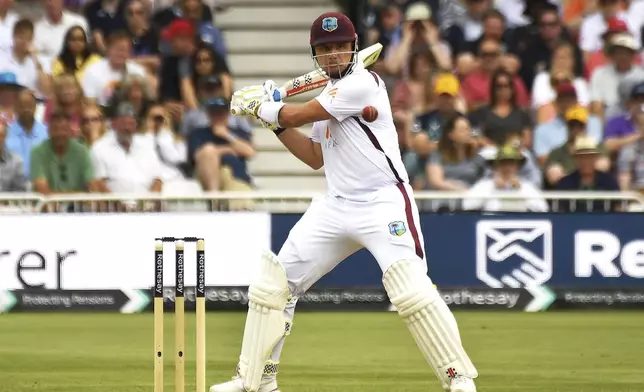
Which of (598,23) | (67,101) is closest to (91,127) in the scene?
(67,101)

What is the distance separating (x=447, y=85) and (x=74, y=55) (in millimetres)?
3674

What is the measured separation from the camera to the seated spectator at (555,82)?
555 inches

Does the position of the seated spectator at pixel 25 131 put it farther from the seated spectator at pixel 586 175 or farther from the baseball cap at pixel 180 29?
the seated spectator at pixel 586 175

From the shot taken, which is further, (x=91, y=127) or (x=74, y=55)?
(x=74, y=55)

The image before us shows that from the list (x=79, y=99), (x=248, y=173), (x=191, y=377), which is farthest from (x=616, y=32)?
(x=191, y=377)

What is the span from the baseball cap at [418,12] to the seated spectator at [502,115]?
122 cm

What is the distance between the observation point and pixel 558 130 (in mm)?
13758

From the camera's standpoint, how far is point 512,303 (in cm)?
1305

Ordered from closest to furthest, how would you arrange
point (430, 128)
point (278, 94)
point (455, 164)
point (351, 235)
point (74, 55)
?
point (351, 235), point (278, 94), point (455, 164), point (430, 128), point (74, 55)

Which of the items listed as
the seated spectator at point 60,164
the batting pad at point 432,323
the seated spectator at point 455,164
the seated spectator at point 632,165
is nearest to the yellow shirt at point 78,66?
the seated spectator at point 60,164

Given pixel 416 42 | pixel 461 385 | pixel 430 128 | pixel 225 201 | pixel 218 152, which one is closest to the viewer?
pixel 461 385

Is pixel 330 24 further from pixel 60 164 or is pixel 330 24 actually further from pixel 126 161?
pixel 126 161

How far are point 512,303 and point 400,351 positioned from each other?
3.29m

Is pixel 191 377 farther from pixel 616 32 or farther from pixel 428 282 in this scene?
pixel 616 32
